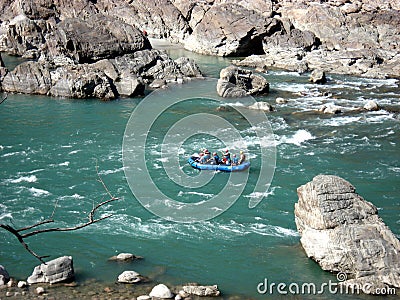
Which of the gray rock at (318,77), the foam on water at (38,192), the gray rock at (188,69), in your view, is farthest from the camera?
the gray rock at (188,69)

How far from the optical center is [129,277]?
1652cm

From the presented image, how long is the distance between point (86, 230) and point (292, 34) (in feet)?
148

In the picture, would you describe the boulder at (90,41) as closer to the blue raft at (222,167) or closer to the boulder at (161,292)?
the blue raft at (222,167)

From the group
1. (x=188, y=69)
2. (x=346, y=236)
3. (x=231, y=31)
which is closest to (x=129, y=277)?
(x=346, y=236)

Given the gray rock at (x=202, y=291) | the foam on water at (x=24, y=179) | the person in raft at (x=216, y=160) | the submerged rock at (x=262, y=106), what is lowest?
the gray rock at (x=202, y=291)

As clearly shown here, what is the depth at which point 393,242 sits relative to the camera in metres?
16.7

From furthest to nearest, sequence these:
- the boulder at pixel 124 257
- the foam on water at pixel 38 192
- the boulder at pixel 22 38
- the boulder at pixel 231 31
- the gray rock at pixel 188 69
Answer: the boulder at pixel 231 31 < the boulder at pixel 22 38 < the gray rock at pixel 188 69 < the foam on water at pixel 38 192 < the boulder at pixel 124 257

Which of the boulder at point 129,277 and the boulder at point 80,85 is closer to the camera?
the boulder at point 129,277

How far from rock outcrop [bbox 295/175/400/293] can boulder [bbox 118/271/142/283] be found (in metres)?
5.88

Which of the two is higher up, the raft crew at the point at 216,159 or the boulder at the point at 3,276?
the raft crew at the point at 216,159

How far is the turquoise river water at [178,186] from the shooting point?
17953 millimetres

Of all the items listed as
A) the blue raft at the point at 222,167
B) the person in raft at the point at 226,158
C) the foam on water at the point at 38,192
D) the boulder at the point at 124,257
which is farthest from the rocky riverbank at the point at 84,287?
the person in raft at the point at 226,158

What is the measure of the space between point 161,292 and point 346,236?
20.3ft

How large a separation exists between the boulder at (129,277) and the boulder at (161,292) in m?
0.94
